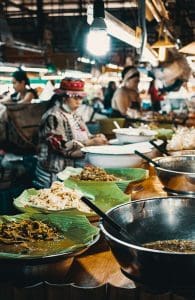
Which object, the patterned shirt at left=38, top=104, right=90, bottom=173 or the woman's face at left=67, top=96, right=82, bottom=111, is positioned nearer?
the patterned shirt at left=38, top=104, right=90, bottom=173

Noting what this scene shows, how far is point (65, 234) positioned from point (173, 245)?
1.85ft

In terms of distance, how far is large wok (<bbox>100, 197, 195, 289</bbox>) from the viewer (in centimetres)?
155

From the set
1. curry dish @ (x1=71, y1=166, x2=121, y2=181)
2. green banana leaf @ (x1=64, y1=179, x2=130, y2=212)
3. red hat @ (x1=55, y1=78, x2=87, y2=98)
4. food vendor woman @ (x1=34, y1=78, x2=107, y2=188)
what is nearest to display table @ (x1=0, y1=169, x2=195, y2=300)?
green banana leaf @ (x1=64, y1=179, x2=130, y2=212)

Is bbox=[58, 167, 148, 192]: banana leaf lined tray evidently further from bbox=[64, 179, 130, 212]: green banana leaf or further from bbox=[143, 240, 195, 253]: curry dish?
bbox=[143, 240, 195, 253]: curry dish

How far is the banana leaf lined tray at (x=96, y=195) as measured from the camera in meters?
2.63

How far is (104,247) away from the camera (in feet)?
Answer: 7.68

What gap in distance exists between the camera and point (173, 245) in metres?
1.96

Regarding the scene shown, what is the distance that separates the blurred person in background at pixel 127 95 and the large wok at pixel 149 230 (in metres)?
8.05

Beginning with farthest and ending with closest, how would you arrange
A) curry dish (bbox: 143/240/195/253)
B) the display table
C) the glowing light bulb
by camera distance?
the glowing light bulb → curry dish (bbox: 143/240/195/253) → the display table

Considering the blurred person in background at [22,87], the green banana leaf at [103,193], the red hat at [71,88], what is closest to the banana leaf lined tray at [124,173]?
the green banana leaf at [103,193]

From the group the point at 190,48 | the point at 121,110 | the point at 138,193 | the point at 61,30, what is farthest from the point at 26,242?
the point at 61,30

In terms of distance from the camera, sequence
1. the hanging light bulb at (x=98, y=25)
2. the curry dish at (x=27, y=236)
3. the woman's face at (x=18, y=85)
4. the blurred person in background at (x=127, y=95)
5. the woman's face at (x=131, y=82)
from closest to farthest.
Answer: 1. the curry dish at (x=27, y=236)
2. the hanging light bulb at (x=98, y=25)
3. the woman's face at (x=18, y=85)
4. the blurred person in background at (x=127, y=95)
5. the woman's face at (x=131, y=82)

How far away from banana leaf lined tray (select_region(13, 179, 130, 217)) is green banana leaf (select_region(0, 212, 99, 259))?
8.2 inches

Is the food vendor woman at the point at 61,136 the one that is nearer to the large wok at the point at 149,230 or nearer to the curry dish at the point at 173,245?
the large wok at the point at 149,230
